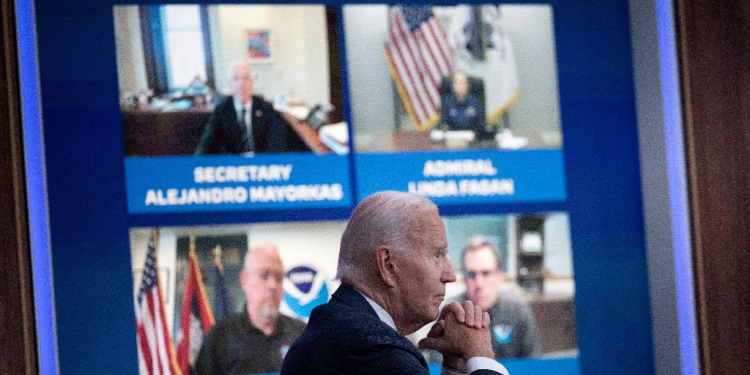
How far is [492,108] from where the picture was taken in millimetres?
4320

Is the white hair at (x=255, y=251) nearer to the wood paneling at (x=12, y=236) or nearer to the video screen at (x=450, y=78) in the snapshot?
the video screen at (x=450, y=78)

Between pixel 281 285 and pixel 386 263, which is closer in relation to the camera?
pixel 386 263

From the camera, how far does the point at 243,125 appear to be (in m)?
4.13

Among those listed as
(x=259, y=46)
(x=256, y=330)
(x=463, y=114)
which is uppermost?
(x=259, y=46)

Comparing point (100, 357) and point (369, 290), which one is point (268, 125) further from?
point (369, 290)

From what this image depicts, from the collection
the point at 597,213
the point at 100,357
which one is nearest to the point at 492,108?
the point at 597,213

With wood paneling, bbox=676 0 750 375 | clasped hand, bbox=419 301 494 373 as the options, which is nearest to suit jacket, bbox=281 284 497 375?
clasped hand, bbox=419 301 494 373

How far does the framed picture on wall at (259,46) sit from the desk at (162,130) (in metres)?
0.32

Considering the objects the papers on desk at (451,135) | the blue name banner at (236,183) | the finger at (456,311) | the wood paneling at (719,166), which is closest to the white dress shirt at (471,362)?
the finger at (456,311)

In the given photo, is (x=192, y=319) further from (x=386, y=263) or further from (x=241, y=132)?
(x=386, y=263)

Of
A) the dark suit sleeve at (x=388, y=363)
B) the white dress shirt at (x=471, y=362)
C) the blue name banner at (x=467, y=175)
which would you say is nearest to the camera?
the dark suit sleeve at (x=388, y=363)

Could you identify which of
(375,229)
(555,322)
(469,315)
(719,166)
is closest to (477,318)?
(469,315)

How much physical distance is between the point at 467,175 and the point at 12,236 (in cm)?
205

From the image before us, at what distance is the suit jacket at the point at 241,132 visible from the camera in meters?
4.11
